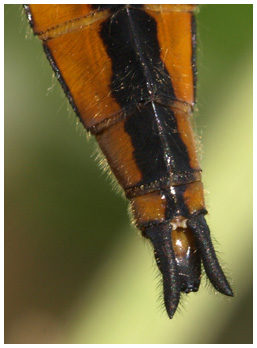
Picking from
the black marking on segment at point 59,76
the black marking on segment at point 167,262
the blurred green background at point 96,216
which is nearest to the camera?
the black marking on segment at point 167,262

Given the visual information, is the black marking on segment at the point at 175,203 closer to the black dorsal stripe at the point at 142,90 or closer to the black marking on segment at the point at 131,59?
the black dorsal stripe at the point at 142,90

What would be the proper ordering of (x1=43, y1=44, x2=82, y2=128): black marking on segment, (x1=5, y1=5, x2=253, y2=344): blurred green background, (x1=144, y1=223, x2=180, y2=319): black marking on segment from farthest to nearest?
1. (x1=5, y1=5, x2=253, y2=344): blurred green background
2. (x1=43, y1=44, x2=82, y2=128): black marking on segment
3. (x1=144, y1=223, x2=180, y2=319): black marking on segment

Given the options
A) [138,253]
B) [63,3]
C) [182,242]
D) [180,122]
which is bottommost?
[138,253]

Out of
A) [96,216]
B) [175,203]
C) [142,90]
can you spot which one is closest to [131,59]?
[142,90]

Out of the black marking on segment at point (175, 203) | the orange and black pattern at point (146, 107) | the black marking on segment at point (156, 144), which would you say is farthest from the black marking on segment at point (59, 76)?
the black marking on segment at point (175, 203)

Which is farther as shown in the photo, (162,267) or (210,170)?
(210,170)

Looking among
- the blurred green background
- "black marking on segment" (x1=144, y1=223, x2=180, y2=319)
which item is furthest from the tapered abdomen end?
the blurred green background

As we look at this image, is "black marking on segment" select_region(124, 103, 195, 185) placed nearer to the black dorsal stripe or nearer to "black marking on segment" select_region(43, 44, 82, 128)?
the black dorsal stripe
